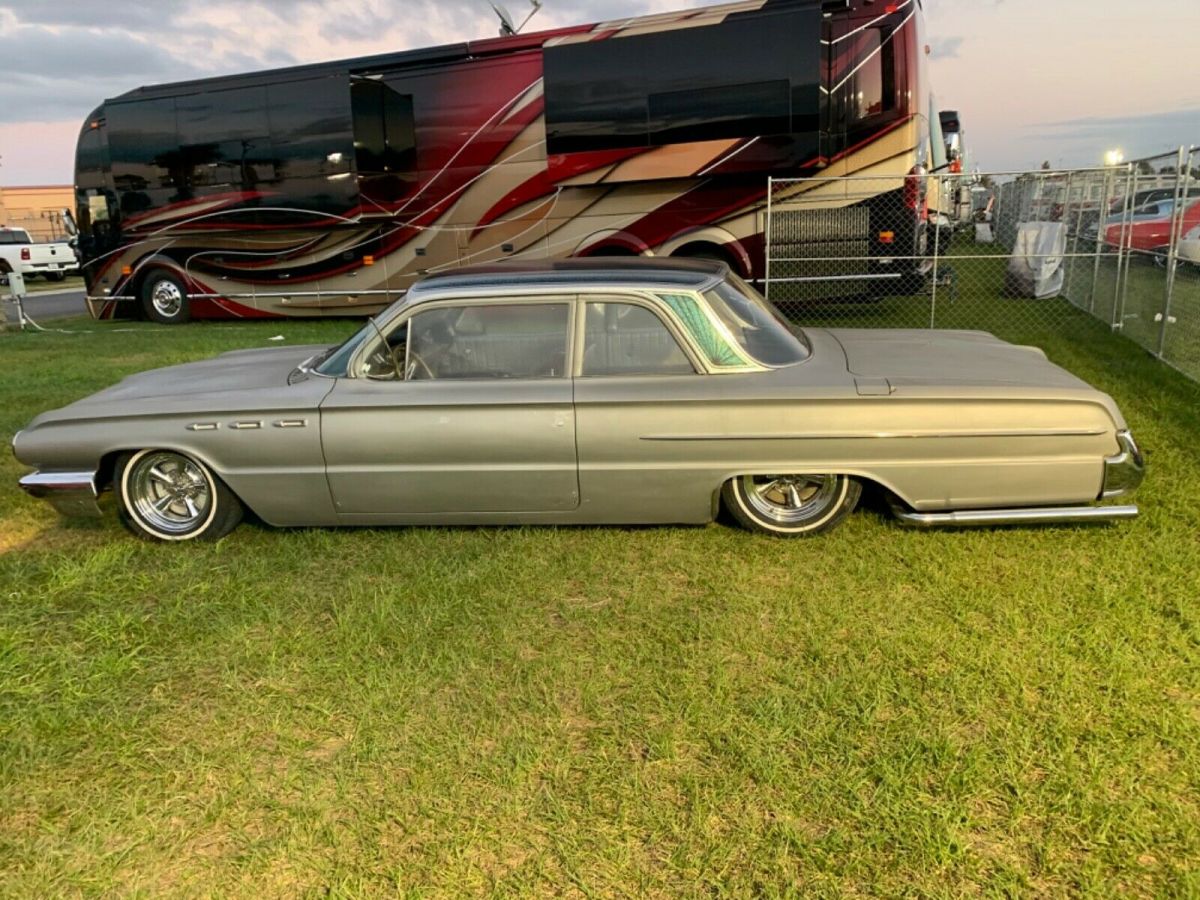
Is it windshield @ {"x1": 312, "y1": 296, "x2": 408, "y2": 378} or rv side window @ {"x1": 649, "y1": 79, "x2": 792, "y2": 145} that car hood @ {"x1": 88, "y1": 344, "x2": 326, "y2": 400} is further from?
rv side window @ {"x1": 649, "y1": 79, "x2": 792, "y2": 145}

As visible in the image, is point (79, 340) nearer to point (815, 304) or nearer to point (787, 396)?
point (815, 304)

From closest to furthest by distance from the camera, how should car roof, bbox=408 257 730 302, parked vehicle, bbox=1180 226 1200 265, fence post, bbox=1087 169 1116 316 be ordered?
car roof, bbox=408 257 730 302 < parked vehicle, bbox=1180 226 1200 265 < fence post, bbox=1087 169 1116 316

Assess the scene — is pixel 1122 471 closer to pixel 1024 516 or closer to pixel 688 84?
pixel 1024 516

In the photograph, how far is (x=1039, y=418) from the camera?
3711mm

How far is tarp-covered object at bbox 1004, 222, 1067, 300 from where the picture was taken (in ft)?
41.7

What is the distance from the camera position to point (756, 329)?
4293 mm

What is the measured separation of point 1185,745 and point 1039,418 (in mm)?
1578

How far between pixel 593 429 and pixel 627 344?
484 millimetres

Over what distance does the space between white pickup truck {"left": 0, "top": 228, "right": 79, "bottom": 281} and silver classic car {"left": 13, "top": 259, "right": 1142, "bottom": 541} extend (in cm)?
2538

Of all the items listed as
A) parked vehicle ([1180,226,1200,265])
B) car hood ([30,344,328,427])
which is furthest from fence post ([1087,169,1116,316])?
car hood ([30,344,328,427])

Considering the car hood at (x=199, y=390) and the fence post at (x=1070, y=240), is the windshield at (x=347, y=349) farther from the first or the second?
the fence post at (x=1070, y=240)

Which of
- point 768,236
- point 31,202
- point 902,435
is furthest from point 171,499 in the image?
point 31,202

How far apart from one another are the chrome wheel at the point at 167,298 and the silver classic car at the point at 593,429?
33.7ft

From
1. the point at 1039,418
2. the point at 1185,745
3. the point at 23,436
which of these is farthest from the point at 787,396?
the point at 23,436
